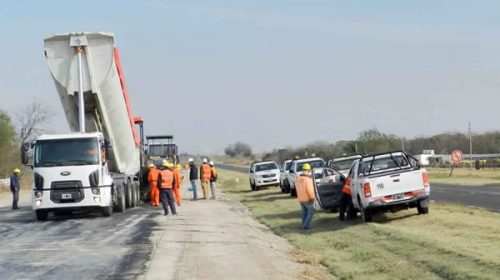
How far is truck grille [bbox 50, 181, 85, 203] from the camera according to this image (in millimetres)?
23422

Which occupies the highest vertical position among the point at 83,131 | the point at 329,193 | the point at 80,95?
the point at 80,95

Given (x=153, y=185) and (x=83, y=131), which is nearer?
(x=83, y=131)

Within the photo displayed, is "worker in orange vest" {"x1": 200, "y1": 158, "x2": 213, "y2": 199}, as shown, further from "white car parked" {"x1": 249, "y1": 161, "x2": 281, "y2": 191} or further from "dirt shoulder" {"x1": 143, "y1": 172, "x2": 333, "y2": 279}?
"dirt shoulder" {"x1": 143, "y1": 172, "x2": 333, "y2": 279}

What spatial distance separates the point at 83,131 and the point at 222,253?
463 inches

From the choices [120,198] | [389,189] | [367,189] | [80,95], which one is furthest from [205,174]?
[389,189]

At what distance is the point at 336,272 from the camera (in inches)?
499

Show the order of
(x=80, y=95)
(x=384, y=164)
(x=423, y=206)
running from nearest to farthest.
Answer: (x=423, y=206) < (x=384, y=164) < (x=80, y=95)

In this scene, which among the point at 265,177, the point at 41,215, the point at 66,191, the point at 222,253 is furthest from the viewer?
the point at 265,177

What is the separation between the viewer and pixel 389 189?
62.1 ft

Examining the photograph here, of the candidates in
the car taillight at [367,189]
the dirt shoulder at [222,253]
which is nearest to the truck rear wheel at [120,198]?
the dirt shoulder at [222,253]

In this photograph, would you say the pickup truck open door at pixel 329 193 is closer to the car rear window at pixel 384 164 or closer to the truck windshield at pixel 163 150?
the car rear window at pixel 384 164

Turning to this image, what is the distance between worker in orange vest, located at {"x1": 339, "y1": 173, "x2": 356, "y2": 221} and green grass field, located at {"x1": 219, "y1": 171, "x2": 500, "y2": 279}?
37 cm

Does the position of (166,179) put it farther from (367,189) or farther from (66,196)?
(367,189)

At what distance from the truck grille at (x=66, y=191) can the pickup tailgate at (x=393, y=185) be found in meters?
9.53
